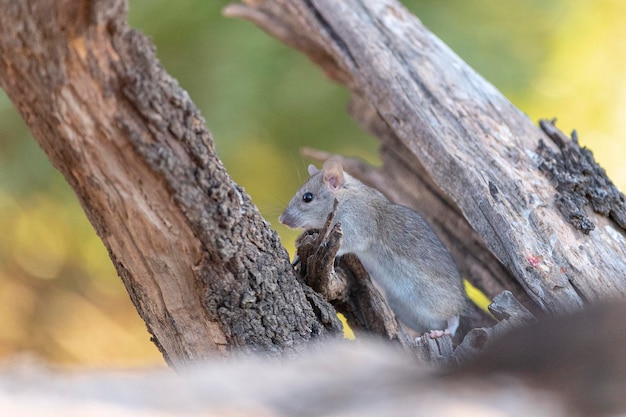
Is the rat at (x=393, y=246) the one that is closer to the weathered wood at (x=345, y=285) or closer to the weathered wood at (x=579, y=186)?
the weathered wood at (x=345, y=285)

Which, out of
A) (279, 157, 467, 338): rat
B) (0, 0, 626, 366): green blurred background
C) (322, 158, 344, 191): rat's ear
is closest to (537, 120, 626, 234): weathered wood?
(279, 157, 467, 338): rat

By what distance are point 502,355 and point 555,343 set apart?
82mm

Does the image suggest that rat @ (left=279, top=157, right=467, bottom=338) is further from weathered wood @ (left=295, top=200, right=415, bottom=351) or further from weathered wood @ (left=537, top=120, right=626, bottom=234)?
weathered wood @ (left=537, top=120, right=626, bottom=234)

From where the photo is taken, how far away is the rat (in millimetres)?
3387

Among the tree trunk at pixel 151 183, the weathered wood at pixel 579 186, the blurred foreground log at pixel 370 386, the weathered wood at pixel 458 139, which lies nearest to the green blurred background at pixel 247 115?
the weathered wood at pixel 458 139

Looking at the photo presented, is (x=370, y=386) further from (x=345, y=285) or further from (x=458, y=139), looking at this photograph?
(x=458, y=139)

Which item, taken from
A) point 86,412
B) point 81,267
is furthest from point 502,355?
point 81,267

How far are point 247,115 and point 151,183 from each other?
411 centimetres

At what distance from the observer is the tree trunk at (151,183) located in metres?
1.74

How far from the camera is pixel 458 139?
3.14 m

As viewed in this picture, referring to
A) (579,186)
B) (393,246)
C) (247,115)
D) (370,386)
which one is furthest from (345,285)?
(247,115)

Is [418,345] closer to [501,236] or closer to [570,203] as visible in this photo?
[501,236]

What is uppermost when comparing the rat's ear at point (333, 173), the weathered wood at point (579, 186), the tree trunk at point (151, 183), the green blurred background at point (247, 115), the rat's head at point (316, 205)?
the green blurred background at point (247, 115)

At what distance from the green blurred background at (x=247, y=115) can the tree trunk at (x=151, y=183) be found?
3.36 meters
